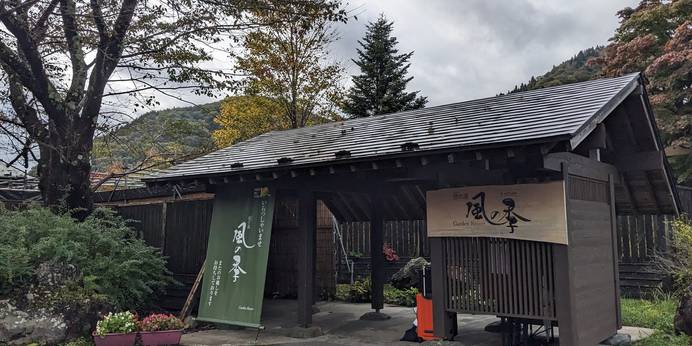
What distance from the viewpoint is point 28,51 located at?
9.63 meters

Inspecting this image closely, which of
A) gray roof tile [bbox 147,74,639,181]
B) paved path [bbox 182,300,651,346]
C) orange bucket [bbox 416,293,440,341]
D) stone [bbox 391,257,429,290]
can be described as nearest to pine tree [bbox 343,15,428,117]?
stone [bbox 391,257,429,290]

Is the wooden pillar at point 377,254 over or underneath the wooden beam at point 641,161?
underneath

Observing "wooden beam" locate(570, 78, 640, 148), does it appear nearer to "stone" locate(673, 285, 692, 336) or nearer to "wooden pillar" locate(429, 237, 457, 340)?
"wooden pillar" locate(429, 237, 457, 340)

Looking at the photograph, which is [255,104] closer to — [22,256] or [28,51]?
[28,51]

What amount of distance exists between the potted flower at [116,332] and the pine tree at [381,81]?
1880 centimetres

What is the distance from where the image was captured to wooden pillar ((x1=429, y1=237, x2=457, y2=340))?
6836 mm

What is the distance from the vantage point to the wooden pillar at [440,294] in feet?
22.4

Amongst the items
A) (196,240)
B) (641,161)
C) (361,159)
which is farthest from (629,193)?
(196,240)

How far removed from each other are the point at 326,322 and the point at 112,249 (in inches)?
165

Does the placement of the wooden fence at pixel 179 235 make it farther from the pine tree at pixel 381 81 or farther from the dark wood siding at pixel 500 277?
the pine tree at pixel 381 81

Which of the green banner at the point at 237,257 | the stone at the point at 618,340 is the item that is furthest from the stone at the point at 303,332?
the stone at the point at 618,340

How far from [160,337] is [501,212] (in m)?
5.06

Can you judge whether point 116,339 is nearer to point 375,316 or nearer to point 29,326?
point 29,326

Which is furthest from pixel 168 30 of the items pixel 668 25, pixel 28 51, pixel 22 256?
pixel 668 25
